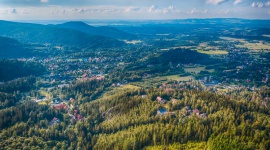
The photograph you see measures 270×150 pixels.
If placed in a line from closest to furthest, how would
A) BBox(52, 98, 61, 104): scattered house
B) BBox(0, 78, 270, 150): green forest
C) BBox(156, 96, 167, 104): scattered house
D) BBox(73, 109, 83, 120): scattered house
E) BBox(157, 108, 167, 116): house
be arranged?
BBox(0, 78, 270, 150): green forest < BBox(157, 108, 167, 116): house < BBox(73, 109, 83, 120): scattered house < BBox(156, 96, 167, 104): scattered house < BBox(52, 98, 61, 104): scattered house

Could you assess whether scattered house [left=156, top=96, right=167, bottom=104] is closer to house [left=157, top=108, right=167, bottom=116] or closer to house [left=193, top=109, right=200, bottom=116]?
house [left=157, top=108, right=167, bottom=116]

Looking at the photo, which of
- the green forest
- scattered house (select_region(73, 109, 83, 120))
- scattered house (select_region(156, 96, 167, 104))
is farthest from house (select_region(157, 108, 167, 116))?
scattered house (select_region(73, 109, 83, 120))

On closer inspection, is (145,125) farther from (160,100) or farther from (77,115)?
(77,115)

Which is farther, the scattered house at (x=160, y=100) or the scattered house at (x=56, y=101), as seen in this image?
the scattered house at (x=56, y=101)

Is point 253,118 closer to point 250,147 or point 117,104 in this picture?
point 250,147

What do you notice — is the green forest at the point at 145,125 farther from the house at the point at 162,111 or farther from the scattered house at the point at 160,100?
the scattered house at the point at 160,100

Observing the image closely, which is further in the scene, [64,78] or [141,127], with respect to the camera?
[64,78]

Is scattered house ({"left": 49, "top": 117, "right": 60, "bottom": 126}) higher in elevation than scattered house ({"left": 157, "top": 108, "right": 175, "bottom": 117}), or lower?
lower

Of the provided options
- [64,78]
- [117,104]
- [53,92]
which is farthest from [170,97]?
[64,78]

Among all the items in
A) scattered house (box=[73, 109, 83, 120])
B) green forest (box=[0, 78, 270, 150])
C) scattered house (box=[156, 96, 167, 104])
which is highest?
scattered house (box=[156, 96, 167, 104])

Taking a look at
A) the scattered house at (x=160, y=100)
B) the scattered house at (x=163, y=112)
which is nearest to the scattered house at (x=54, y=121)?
the scattered house at (x=163, y=112)

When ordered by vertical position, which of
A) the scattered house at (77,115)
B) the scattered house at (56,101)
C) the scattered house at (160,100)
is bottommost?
the scattered house at (56,101)
